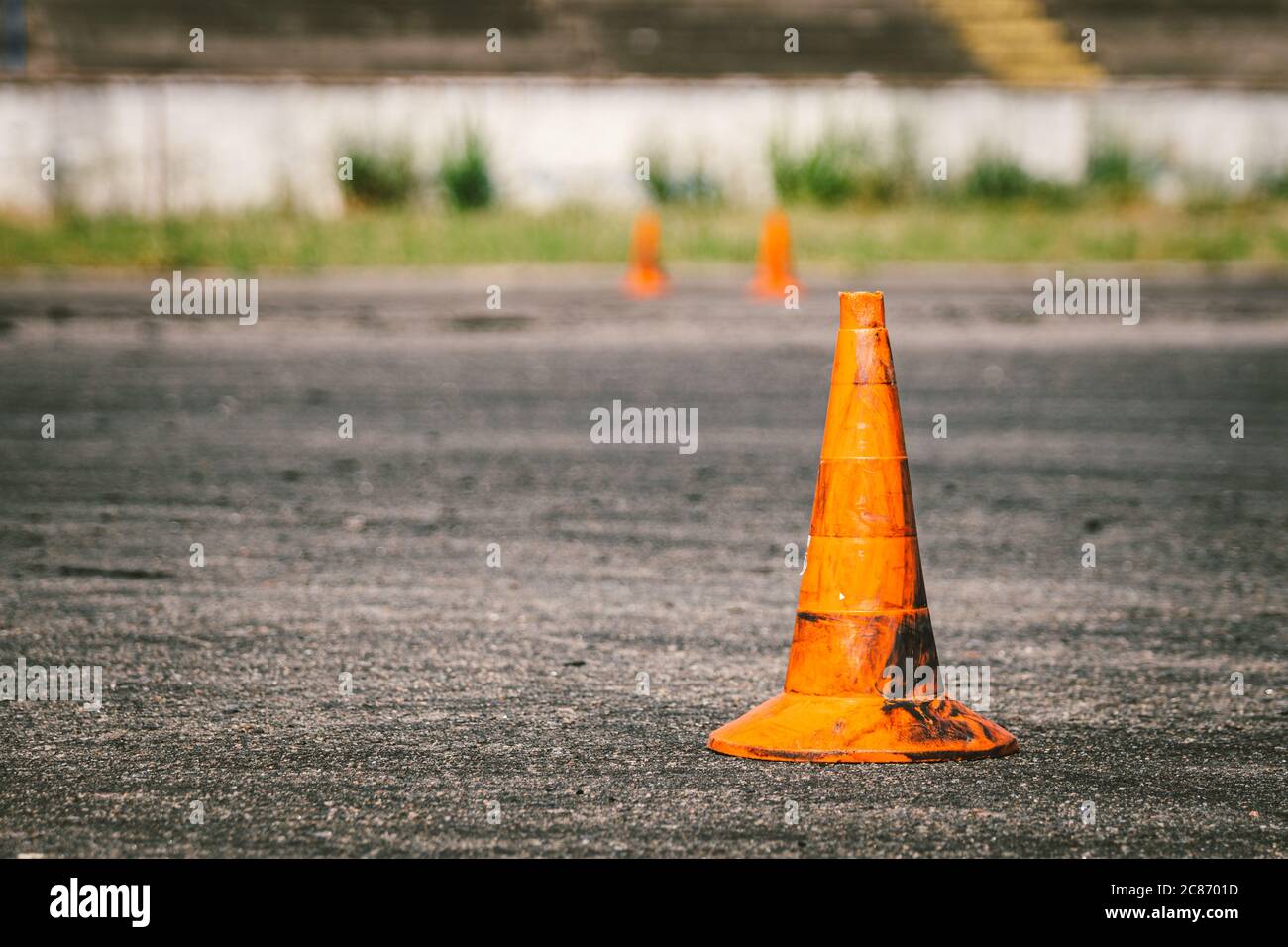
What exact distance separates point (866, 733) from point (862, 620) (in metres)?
0.26

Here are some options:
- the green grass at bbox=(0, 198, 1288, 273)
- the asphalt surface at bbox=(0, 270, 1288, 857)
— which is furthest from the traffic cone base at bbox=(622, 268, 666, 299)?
the asphalt surface at bbox=(0, 270, 1288, 857)

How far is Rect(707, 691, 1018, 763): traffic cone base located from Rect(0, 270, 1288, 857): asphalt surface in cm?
7

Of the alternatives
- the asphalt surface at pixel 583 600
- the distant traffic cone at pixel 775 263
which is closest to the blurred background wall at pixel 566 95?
the distant traffic cone at pixel 775 263

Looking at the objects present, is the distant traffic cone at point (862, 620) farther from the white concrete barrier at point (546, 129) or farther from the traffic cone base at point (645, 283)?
the white concrete barrier at point (546, 129)

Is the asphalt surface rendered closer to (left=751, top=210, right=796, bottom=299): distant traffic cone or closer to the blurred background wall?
(left=751, top=210, right=796, bottom=299): distant traffic cone

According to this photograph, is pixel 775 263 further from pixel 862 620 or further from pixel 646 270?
pixel 862 620

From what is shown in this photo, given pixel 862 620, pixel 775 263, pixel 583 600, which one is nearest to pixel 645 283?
pixel 775 263

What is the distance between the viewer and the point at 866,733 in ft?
14.5

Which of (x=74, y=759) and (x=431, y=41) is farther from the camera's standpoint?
(x=431, y=41)

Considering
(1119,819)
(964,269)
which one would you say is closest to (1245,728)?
(1119,819)

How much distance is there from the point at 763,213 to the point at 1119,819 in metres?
24.3
